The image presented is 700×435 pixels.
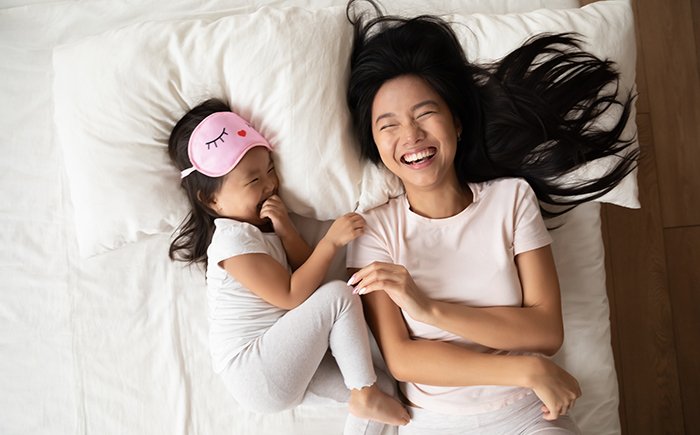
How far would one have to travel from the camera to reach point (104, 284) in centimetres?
166

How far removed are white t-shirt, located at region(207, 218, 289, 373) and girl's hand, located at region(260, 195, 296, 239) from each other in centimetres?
4

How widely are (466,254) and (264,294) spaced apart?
506 millimetres

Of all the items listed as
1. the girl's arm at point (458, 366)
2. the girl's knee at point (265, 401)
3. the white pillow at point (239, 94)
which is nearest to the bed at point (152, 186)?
the white pillow at point (239, 94)

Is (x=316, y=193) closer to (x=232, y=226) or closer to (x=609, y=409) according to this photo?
(x=232, y=226)

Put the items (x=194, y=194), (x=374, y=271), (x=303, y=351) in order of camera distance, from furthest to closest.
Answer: (x=194, y=194)
(x=303, y=351)
(x=374, y=271)

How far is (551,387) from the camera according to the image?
4.43 feet

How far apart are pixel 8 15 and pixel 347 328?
54.3 inches

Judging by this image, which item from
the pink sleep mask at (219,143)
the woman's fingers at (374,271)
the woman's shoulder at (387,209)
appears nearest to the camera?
the woman's fingers at (374,271)

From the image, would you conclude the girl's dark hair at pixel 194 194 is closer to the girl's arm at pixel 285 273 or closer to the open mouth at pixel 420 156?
the girl's arm at pixel 285 273

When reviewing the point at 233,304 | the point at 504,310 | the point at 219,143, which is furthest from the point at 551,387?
the point at 219,143

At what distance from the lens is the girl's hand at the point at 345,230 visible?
1440 mm

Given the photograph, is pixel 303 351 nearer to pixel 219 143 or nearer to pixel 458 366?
pixel 458 366

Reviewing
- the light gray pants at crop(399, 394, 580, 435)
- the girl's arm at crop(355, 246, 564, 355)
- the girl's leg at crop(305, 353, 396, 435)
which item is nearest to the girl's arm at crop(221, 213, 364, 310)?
the girl's arm at crop(355, 246, 564, 355)

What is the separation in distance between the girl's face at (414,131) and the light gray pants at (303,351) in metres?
0.33
